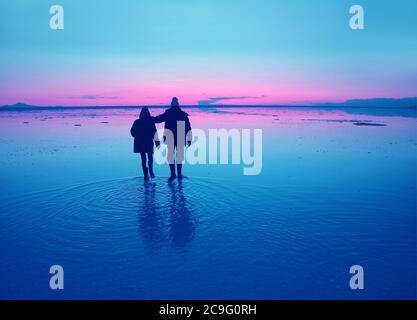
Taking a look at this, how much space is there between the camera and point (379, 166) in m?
12.0

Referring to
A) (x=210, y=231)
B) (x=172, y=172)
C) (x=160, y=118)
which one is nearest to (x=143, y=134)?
(x=160, y=118)

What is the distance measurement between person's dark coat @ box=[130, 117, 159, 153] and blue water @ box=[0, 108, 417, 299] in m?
1.00

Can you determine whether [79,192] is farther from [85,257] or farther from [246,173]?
[246,173]

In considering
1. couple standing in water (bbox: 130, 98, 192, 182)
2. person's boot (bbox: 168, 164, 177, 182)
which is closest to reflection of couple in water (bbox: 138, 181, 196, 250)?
person's boot (bbox: 168, 164, 177, 182)

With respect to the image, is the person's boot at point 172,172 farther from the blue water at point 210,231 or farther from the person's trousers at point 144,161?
the person's trousers at point 144,161

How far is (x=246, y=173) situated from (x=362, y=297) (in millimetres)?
6651

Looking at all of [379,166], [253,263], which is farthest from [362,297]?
[379,166]

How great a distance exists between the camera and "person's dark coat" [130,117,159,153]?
402 inches

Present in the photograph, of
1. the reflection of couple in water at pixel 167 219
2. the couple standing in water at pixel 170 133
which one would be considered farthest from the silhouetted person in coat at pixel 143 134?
the reflection of couple in water at pixel 167 219

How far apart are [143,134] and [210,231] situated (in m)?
4.85

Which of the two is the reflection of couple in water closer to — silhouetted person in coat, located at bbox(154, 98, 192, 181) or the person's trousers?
the person's trousers

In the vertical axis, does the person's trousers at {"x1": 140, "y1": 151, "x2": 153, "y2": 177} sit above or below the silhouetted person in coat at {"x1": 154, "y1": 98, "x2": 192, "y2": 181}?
below

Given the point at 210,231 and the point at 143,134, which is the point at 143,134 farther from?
the point at 210,231
